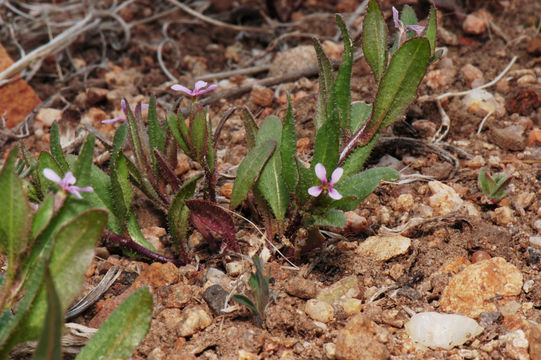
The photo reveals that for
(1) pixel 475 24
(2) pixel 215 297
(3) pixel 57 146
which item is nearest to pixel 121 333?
(2) pixel 215 297

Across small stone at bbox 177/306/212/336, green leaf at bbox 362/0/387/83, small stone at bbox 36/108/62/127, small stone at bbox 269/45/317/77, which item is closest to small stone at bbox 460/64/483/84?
small stone at bbox 269/45/317/77

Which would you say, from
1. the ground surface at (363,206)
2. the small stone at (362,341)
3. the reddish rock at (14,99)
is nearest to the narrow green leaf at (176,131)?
the ground surface at (363,206)

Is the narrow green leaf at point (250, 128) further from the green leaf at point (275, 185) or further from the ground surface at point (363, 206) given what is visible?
the ground surface at point (363, 206)

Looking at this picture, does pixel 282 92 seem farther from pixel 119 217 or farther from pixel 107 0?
pixel 107 0

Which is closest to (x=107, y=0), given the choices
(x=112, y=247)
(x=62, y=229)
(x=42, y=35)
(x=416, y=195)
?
(x=42, y=35)

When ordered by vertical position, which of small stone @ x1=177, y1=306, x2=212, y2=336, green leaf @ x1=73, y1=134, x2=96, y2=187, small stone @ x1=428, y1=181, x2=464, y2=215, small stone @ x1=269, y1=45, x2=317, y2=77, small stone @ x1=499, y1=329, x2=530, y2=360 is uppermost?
green leaf @ x1=73, y1=134, x2=96, y2=187

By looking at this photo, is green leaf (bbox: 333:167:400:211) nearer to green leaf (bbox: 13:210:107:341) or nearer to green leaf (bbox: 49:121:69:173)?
green leaf (bbox: 13:210:107:341)
